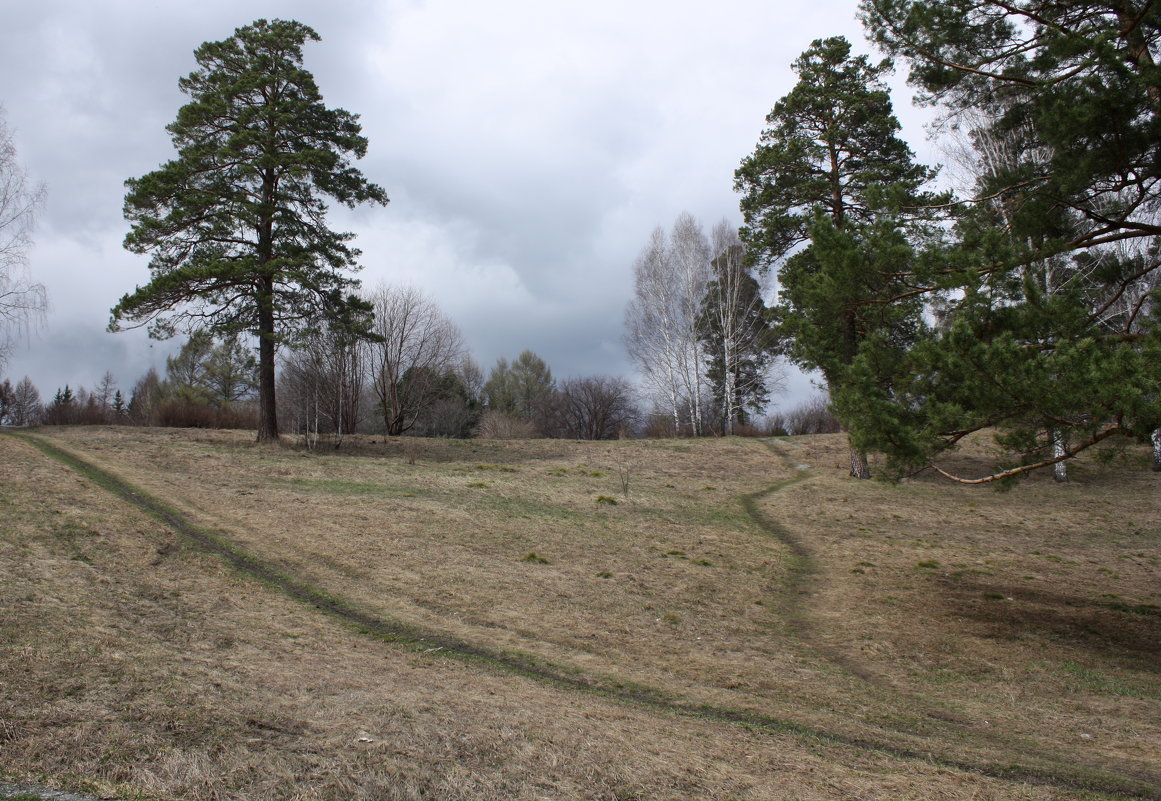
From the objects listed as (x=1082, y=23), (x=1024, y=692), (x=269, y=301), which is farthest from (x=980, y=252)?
(x=269, y=301)

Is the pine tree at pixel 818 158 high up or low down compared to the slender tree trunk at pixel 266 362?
up

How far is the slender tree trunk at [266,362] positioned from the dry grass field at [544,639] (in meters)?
3.06

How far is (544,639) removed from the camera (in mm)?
7945

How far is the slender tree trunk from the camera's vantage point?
2034cm

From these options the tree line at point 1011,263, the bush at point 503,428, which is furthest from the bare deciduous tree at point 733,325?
the tree line at point 1011,263

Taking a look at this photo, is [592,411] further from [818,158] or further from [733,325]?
[818,158]

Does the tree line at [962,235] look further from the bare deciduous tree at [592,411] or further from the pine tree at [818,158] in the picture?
the bare deciduous tree at [592,411]

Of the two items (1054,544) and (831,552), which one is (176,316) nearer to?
(831,552)

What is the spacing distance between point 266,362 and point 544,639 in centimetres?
1633

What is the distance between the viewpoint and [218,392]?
50562 mm

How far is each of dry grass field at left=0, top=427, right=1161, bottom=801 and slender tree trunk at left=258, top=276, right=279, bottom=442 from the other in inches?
120

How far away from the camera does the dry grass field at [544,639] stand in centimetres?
405

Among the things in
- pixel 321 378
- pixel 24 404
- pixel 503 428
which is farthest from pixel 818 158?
pixel 24 404

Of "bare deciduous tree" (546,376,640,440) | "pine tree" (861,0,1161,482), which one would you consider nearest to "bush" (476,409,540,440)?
"bare deciduous tree" (546,376,640,440)
